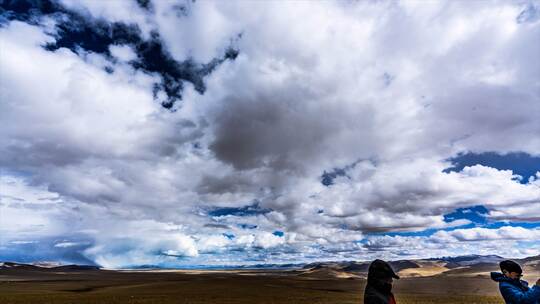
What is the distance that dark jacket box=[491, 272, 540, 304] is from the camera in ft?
17.6

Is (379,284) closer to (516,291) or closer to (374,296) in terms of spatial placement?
(374,296)

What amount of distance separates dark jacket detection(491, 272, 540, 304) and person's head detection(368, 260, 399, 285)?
77.3 inches

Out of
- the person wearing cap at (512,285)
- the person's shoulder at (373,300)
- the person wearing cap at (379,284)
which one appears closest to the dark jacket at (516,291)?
the person wearing cap at (512,285)

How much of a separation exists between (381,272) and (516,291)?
7.43 ft

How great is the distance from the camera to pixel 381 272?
203 inches

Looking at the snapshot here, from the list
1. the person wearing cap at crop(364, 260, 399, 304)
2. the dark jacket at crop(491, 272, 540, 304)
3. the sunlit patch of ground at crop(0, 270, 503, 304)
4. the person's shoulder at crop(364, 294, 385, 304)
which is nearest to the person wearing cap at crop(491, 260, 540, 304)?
the dark jacket at crop(491, 272, 540, 304)

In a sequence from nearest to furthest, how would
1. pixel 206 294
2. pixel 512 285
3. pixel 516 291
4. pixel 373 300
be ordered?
pixel 373 300, pixel 516 291, pixel 512 285, pixel 206 294

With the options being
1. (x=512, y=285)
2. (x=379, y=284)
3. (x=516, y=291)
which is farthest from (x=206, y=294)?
(x=379, y=284)

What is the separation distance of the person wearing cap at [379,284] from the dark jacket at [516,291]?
1957 mm

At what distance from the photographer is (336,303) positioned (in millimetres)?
56906

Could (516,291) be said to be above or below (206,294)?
below

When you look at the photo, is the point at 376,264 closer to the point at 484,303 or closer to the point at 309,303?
the point at 309,303

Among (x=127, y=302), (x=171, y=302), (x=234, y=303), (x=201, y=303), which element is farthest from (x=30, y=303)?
(x=234, y=303)

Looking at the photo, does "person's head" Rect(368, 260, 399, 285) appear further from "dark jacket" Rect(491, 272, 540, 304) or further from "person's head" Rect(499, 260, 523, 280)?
"person's head" Rect(499, 260, 523, 280)
